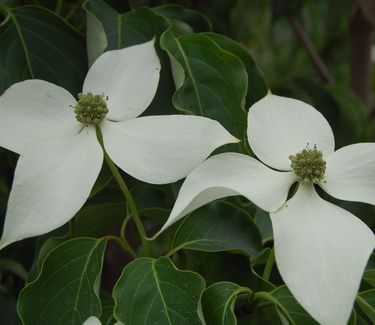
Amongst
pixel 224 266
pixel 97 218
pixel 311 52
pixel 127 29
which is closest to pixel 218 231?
pixel 224 266

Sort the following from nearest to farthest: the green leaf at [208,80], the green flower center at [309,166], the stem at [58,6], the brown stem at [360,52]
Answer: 1. the green flower center at [309,166]
2. the green leaf at [208,80]
3. the stem at [58,6]
4. the brown stem at [360,52]

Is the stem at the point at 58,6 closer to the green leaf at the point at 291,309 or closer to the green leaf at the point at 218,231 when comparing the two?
the green leaf at the point at 218,231

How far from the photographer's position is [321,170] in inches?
27.5

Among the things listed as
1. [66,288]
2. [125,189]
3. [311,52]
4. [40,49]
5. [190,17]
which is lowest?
[66,288]

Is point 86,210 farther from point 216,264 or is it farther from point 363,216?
point 363,216

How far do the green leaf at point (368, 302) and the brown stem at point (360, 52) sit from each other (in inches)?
30.4

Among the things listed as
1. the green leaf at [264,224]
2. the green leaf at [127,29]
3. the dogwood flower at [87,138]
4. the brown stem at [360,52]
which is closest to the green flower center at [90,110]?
the dogwood flower at [87,138]

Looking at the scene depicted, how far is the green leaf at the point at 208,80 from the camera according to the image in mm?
799

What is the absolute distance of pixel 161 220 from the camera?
0.87 meters

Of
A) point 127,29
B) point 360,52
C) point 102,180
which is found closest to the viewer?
point 102,180

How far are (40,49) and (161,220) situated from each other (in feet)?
0.81

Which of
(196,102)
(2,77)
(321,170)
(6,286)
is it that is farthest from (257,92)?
(6,286)

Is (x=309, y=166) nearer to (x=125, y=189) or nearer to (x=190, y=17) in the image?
(x=125, y=189)

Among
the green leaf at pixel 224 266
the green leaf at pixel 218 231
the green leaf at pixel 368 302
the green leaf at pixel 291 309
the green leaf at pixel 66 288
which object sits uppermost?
the green leaf at pixel 218 231
